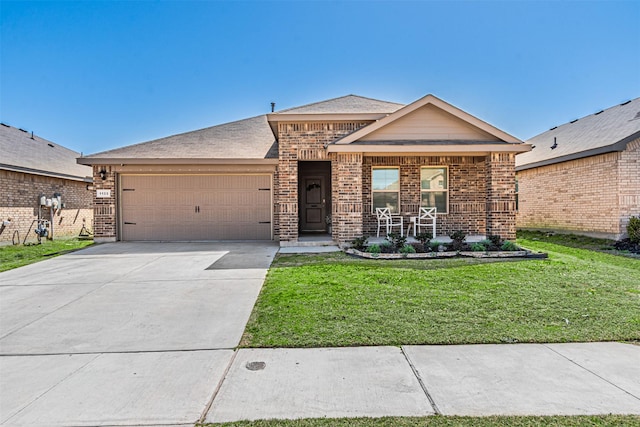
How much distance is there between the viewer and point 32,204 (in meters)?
13.2

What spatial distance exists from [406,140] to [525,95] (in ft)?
37.7

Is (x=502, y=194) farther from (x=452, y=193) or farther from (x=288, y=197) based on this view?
(x=288, y=197)

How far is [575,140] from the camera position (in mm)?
14070

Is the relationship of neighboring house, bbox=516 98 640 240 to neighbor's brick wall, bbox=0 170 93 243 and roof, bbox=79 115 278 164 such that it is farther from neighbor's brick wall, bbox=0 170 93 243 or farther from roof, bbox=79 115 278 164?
neighbor's brick wall, bbox=0 170 93 243

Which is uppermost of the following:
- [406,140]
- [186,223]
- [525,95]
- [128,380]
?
[525,95]

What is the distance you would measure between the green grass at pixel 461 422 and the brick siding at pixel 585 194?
1152cm

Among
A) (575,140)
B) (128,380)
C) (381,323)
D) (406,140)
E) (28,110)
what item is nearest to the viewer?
(128,380)

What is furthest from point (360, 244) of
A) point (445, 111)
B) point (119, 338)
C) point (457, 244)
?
point (119, 338)

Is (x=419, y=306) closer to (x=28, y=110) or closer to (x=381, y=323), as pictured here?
(x=381, y=323)

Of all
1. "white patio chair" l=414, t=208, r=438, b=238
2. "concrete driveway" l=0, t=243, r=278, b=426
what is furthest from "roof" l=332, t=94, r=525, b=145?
"concrete driveway" l=0, t=243, r=278, b=426

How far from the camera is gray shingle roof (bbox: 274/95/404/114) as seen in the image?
1144 cm

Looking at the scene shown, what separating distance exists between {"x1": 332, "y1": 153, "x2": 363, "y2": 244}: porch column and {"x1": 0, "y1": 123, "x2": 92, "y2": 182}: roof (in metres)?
11.1

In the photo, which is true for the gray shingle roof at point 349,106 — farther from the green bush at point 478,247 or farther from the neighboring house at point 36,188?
the neighboring house at point 36,188

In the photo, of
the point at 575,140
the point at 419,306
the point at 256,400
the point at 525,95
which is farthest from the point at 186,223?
the point at 525,95
